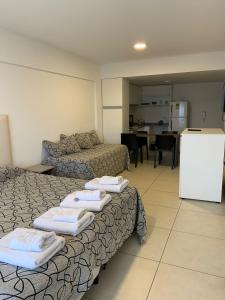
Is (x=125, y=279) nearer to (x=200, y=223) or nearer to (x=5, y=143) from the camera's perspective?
(x=200, y=223)

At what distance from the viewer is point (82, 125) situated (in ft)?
17.9

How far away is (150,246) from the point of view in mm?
2441

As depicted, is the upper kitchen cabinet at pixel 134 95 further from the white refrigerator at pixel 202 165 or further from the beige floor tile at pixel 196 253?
the beige floor tile at pixel 196 253

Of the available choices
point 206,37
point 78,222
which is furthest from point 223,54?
point 78,222

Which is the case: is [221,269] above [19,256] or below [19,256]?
below

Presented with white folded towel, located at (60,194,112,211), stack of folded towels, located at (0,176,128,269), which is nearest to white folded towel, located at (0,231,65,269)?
stack of folded towels, located at (0,176,128,269)

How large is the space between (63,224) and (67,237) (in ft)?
0.34

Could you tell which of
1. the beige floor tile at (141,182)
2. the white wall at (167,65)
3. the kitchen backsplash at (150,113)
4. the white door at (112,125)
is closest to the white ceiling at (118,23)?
the white wall at (167,65)

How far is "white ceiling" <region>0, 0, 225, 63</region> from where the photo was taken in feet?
8.42

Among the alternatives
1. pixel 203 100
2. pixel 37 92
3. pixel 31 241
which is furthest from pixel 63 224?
pixel 203 100

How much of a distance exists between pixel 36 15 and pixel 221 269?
3.41 m

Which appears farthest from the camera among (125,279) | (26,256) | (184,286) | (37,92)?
(37,92)

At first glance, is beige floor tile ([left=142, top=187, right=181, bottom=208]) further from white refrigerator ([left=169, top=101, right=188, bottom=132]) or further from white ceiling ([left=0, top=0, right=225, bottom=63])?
white refrigerator ([left=169, top=101, right=188, bottom=132])

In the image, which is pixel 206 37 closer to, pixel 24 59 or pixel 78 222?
pixel 24 59
